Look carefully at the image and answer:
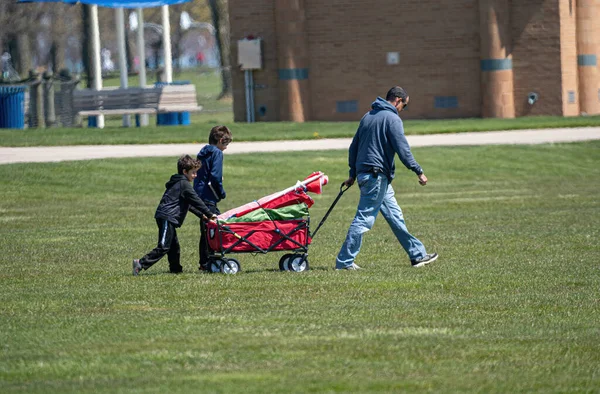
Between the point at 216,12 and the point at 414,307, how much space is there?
195 ft

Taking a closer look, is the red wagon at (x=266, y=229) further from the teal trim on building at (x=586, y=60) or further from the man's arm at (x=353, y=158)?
the teal trim on building at (x=586, y=60)

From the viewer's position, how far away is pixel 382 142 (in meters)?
12.5

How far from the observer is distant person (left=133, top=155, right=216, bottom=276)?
1200 cm

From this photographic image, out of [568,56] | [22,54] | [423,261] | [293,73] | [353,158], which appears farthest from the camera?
[22,54]

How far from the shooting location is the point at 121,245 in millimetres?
15305

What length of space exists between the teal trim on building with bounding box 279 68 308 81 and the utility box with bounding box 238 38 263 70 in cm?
77

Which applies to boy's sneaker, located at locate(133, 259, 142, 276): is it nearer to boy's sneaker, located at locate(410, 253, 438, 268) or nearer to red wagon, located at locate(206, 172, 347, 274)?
red wagon, located at locate(206, 172, 347, 274)

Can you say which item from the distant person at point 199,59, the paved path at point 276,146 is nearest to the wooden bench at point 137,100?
the paved path at point 276,146

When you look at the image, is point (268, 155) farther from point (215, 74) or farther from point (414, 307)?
point (215, 74)

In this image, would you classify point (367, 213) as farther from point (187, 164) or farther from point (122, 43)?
point (122, 43)

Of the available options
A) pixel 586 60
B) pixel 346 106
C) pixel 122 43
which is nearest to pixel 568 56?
pixel 586 60

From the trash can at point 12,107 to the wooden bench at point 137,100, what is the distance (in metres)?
2.23

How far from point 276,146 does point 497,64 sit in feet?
31.1

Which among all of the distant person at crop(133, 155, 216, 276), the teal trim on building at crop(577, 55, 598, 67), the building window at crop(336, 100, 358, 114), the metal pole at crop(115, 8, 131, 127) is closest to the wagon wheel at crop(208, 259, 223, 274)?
the distant person at crop(133, 155, 216, 276)
